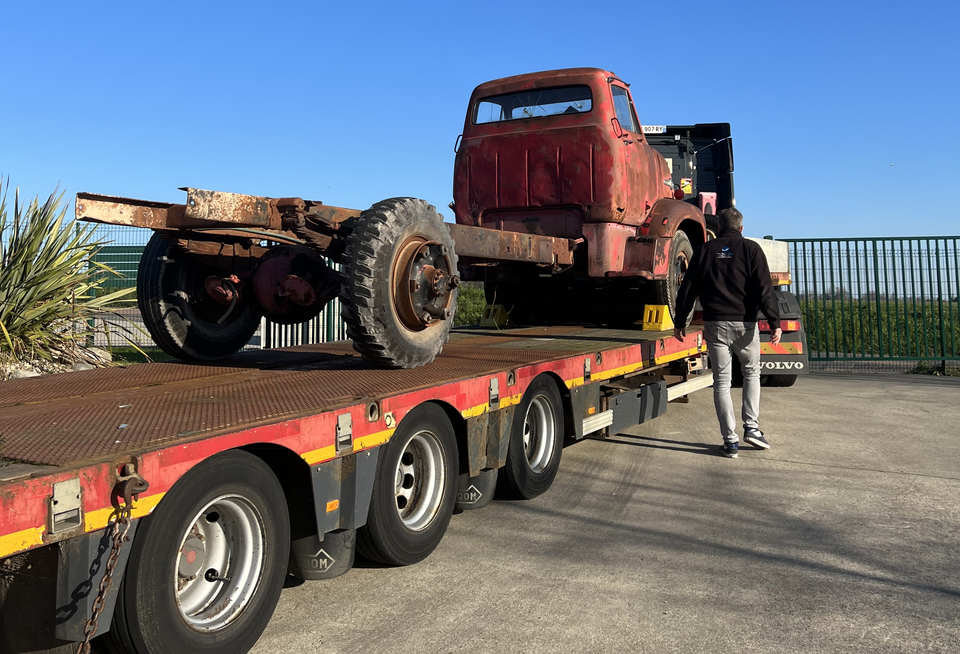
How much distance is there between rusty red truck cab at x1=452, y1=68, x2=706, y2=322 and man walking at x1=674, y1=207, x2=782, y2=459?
0.83 meters

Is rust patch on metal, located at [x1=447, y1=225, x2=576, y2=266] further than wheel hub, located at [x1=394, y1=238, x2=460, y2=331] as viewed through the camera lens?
Yes

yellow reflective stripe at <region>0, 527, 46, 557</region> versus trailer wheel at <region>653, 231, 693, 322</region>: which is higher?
trailer wheel at <region>653, 231, 693, 322</region>

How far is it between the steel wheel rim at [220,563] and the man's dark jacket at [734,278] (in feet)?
15.7

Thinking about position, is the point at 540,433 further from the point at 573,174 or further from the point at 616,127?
the point at 616,127

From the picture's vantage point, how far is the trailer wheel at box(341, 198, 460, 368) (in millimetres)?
4215

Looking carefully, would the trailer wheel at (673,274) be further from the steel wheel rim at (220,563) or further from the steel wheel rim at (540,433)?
the steel wheel rim at (220,563)

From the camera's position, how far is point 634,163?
7.53 m

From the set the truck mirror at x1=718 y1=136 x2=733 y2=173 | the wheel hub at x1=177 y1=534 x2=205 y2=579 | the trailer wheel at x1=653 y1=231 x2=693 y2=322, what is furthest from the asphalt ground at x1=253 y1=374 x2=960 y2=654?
the truck mirror at x1=718 y1=136 x2=733 y2=173

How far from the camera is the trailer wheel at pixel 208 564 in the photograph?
239 cm

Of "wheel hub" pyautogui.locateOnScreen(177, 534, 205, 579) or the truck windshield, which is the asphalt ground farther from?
the truck windshield

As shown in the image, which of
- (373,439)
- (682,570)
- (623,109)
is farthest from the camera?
(623,109)

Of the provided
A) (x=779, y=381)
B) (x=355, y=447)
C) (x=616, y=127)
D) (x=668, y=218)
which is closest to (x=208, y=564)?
(x=355, y=447)

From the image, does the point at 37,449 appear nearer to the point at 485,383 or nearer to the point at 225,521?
the point at 225,521

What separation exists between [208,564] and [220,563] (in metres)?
0.05
